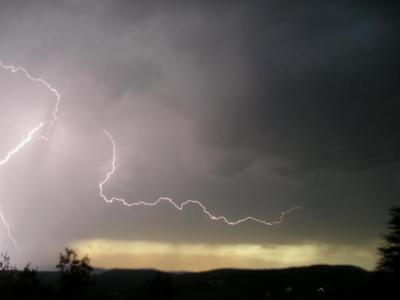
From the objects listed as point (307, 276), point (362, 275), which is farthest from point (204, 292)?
point (362, 275)

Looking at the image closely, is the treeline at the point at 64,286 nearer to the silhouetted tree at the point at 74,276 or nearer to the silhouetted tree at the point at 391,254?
the silhouetted tree at the point at 74,276

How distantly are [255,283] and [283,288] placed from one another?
17.2 m

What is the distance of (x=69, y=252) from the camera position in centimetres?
5362

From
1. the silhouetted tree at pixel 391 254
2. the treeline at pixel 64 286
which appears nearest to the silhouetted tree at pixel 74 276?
the treeline at pixel 64 286

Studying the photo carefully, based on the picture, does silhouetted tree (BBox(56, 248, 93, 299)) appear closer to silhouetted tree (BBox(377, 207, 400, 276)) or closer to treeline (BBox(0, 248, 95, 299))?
treeline (BBox(0, 248, 95, 299))

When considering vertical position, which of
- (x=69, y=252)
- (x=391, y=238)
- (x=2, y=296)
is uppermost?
(x=391, y=238)

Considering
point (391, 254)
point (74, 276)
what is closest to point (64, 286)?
point (74, 276)

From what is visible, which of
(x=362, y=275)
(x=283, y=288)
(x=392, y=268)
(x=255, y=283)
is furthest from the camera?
(x=362, y=275)

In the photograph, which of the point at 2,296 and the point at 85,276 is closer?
the point at 2,296

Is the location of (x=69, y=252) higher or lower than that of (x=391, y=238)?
lower

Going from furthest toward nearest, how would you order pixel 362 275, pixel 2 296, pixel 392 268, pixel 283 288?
pixel 362 275 < pixel 283 288 < pixel 392 268 < pixel 2 296

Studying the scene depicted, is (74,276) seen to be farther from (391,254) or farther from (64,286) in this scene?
(391,254)

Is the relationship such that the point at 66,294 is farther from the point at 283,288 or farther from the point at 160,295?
the point at 283,288

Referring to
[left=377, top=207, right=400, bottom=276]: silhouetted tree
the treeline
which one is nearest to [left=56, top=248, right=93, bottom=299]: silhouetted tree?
the treeline
